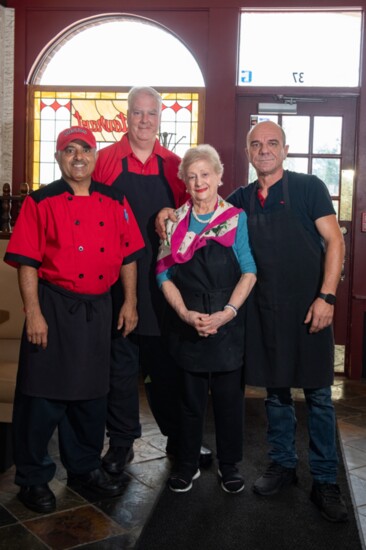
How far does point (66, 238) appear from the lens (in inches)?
97.9

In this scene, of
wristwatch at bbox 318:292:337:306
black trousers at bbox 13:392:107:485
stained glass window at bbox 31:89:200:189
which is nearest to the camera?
wristwatch at bbox 318:292:337:306

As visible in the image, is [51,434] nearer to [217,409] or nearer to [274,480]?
[217,409]

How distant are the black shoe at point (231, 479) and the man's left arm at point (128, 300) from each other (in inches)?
A: 29.6

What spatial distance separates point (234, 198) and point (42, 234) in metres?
0.85

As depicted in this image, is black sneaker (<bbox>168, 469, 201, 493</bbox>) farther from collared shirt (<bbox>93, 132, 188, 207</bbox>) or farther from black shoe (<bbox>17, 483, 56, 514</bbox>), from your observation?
collared shirt (<bbox>93, 132, 188, 207</bbox>)

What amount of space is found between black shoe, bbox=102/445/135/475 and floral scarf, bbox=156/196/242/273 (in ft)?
3.10

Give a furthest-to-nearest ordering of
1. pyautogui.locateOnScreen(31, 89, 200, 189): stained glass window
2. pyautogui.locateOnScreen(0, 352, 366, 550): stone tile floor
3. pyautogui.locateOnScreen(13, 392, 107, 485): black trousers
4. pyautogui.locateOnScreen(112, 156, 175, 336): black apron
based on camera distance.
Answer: pyautogui.locateOnScreen(31, 89, 200, 189): stained glass window < pyautogui.locateOnScreen(112, 156, 175, 336): black apron < pyautogui.locateOnScreen(13, 392, 107, 485): black trousers < pyautogui.locateOnScreen(0, 352, 366, 550): stone tile floor

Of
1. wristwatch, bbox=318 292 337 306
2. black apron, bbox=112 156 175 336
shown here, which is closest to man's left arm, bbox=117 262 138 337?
black apron, bbox=112 156 175 336

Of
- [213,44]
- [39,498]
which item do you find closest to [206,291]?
[39,498]

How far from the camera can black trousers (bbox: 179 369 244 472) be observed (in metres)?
2.68

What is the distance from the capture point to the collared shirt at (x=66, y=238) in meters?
2.49

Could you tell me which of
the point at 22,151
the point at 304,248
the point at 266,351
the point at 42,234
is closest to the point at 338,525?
the point at 266,351

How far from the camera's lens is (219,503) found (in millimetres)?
2680

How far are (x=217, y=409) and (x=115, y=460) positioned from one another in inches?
24.3
